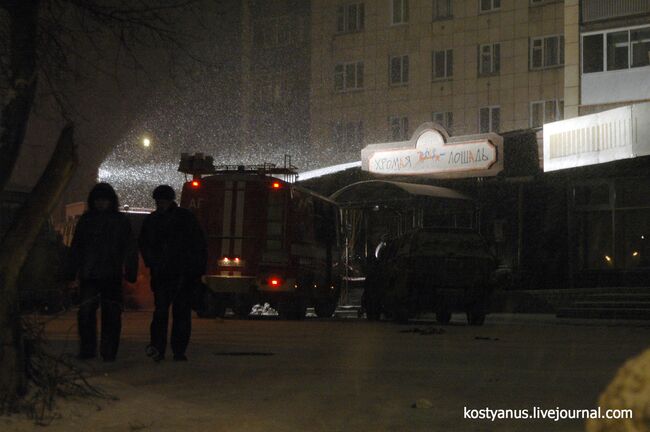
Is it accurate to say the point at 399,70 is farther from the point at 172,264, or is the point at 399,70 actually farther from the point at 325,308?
the point at 172,264

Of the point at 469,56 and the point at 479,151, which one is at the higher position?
the point at 469,56

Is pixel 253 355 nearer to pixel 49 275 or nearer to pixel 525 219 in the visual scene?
pixel 49 275

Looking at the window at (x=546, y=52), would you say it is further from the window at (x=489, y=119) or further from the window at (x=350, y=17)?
the window at (x=350, y=17)

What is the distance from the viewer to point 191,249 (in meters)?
11.2

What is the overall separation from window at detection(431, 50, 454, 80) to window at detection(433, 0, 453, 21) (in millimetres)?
1618

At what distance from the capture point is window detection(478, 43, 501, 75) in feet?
163

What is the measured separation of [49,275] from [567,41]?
1806 centimetres

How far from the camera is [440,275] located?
20359mm

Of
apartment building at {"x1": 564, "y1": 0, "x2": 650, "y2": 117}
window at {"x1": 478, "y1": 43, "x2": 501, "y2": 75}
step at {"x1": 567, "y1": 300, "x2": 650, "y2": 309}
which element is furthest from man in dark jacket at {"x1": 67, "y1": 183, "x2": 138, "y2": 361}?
window at {"x1": 478, "y1": 43, "x2": 501, "y2": 75}

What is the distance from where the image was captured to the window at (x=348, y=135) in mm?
54531

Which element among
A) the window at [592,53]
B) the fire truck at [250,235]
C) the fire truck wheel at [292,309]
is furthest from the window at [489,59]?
the fire truck wheel at [292,309]

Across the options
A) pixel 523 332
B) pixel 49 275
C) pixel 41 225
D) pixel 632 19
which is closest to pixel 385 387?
pixel 41 225

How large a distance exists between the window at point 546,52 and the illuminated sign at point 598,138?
676 inches

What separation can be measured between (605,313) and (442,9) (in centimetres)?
2887
